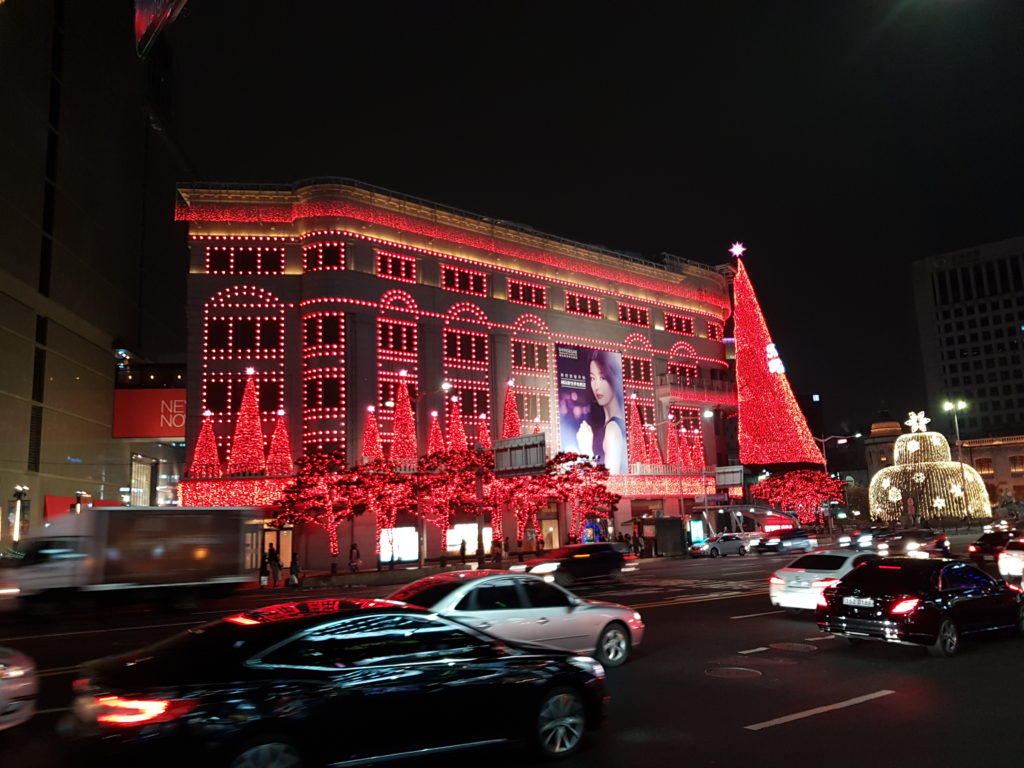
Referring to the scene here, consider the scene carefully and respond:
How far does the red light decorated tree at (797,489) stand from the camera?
58719mm

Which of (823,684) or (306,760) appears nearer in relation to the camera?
(306,760)

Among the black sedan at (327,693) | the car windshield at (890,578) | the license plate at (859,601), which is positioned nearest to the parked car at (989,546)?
the car windshield at (890,578)

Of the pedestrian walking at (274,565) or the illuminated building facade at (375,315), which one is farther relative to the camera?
the illuminated building facade at (375,315)

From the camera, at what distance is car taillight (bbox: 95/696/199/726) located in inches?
205

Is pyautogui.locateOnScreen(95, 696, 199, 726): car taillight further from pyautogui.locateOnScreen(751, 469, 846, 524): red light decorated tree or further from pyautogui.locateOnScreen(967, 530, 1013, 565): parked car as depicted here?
pyautogui.locateOnScreen(751, 469, 846, 524): red light decorated tree

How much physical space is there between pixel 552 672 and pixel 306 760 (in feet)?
7.45

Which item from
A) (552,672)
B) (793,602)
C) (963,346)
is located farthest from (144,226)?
(963,346)

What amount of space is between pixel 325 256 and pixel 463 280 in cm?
900

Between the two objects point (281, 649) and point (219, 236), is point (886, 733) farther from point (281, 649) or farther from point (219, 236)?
point (219, 236)

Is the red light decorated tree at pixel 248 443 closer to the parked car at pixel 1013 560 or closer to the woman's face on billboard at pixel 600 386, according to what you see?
the woman's face on billboard at pixel 600 386

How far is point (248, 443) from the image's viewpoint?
40094mm

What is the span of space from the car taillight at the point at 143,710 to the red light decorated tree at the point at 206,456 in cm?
3701

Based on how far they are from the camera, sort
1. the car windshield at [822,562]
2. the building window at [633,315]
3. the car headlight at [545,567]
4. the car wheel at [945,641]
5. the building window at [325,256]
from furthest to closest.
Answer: the building window at [633,315] → the building window at [325,256] → the car headlight at [545,567] → the car windshield at [822,562] → the car wheel at [945,641]

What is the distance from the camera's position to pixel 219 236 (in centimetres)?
4309
